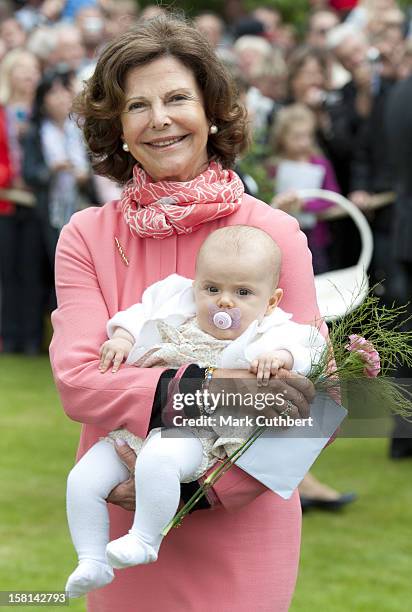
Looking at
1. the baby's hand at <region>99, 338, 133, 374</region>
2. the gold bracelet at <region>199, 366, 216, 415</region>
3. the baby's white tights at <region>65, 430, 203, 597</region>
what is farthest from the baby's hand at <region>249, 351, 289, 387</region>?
the baby's hand at <region>99, 338, 133, 374</region>

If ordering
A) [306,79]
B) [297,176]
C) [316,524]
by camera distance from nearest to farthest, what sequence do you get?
[316,524] → [297,176] → [306,79]

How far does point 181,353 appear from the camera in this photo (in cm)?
301

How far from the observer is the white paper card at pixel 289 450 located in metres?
2.91

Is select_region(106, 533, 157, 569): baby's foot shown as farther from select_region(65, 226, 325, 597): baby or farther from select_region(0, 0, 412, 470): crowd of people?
select_region(0, 0, 412, 470): crowd of people

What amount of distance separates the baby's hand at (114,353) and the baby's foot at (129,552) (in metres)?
0.42

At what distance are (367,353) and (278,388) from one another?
26cm

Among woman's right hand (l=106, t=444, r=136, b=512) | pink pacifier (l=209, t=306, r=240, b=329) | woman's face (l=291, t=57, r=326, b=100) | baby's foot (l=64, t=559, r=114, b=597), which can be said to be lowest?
baby's foot (l=64, t=559, r=114, b=597)

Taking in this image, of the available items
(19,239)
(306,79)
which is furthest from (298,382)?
(19,239)

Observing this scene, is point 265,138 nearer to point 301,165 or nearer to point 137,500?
point 301,165

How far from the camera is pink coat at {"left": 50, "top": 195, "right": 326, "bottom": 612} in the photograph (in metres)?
3.14

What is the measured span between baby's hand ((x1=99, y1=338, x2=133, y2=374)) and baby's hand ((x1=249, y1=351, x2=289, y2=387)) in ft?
1.13

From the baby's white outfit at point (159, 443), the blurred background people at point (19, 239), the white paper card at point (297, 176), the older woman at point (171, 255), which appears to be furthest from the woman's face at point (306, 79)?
the baby's white outfit at point (159, 443)

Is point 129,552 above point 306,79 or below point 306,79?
below

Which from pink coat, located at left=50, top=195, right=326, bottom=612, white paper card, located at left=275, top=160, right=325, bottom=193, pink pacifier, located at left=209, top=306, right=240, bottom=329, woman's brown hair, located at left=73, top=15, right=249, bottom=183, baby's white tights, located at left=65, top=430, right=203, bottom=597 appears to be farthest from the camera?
white paper card, located at left=275, top=160, right=325, bottom=193
